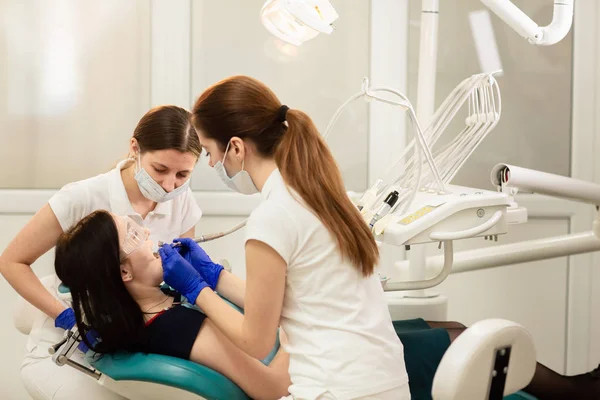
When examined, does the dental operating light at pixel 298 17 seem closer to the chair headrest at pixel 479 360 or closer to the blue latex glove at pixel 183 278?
the blue latex glove at pixel 183 278

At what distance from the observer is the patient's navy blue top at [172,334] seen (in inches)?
61.9

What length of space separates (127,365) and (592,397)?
4.41ft

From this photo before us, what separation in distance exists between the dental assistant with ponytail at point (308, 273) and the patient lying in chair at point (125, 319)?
6.4 inches

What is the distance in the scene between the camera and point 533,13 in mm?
2863

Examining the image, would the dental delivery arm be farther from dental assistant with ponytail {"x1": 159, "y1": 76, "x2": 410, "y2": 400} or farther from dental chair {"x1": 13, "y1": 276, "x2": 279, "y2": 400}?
dental assistant with ponytail {"x1": 159, "y1": 76, "x2": 410, "y2": 400}

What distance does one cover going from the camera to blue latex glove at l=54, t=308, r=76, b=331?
1.80 m

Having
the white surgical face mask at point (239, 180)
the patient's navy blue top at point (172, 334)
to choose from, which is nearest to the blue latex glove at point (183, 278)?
the patient's navy blue top at point (172, 334)

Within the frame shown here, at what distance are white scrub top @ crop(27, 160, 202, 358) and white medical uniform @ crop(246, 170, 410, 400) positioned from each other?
0.78 meters

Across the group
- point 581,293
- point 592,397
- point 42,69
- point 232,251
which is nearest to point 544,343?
point 581,293

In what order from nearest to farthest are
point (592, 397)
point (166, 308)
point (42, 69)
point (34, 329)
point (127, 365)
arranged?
point (127, 365)
point (166, 308)
point (34, 329)
point (592, 397)
point (42, 69)

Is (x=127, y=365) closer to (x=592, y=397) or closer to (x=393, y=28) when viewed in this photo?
(x=592, y=397)

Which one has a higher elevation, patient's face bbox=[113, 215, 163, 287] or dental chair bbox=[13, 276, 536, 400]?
patient's face bbox=[113, 215, 163, 287]

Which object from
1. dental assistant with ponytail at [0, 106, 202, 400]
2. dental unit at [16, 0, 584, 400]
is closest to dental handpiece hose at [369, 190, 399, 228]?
dental unit at [16, 0, 584, 400]

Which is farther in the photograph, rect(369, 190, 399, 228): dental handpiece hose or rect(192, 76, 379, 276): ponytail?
rect(369, 190, 399, 228): dental handpiece hose
